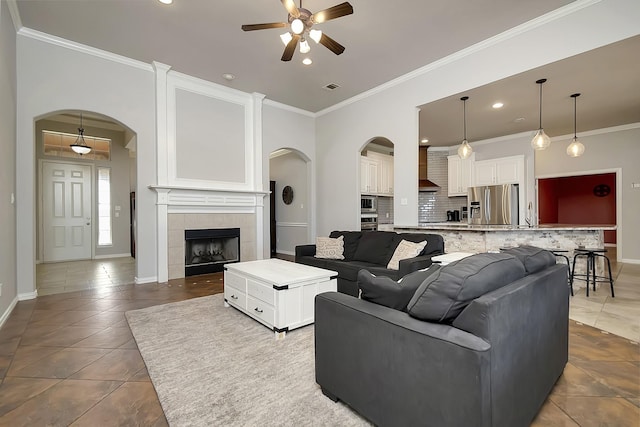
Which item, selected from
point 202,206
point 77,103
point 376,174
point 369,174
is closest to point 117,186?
point 202,206

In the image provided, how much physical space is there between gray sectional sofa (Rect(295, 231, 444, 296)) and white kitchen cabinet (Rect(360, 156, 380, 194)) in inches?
88.6

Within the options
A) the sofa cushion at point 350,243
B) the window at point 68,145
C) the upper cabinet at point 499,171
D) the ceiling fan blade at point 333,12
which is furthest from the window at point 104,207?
the upper cabinet at point 499,171

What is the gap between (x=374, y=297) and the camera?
1619mm

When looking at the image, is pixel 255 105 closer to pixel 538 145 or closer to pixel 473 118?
pixel 473 118

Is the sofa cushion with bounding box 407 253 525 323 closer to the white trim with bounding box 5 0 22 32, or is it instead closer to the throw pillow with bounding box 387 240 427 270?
the throw pillow with bounding box 387 240 427 270

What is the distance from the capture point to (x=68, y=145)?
6.83m

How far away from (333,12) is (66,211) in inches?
284

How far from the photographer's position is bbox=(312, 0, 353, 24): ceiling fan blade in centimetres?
261

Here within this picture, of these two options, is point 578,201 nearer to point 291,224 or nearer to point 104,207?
point 291,224

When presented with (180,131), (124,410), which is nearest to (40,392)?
(124,410)

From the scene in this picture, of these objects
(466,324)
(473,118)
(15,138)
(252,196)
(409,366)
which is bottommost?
(409,366)

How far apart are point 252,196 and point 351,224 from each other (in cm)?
201

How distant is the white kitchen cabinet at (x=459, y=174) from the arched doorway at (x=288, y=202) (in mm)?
3899

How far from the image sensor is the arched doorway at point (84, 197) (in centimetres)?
639
